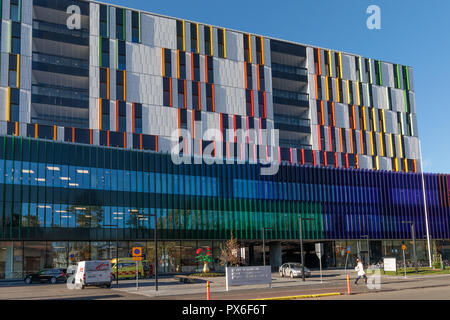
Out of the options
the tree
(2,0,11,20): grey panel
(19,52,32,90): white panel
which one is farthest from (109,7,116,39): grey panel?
Result: the tree

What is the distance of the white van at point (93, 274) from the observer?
34.8 metres

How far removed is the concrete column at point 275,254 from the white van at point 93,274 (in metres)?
36.3

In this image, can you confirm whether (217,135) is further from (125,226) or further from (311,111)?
(125,226)

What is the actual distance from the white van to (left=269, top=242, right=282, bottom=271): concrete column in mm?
36264

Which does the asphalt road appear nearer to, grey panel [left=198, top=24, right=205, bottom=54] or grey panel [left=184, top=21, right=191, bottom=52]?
grey panel [left=184, top=21, right=191, bottom=52]

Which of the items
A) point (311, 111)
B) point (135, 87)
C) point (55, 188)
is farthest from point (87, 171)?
point (311, 111)

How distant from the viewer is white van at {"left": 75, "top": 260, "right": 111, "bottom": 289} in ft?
114

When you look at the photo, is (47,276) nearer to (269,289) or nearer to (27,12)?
(269,289)

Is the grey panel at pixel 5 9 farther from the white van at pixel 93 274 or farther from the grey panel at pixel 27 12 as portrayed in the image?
the white van at pixel 93 274

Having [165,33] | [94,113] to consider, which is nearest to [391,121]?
[165,33]

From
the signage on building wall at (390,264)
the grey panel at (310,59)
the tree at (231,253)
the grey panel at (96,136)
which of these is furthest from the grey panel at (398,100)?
the signage on building wall at (390,264)

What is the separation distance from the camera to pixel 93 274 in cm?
3506

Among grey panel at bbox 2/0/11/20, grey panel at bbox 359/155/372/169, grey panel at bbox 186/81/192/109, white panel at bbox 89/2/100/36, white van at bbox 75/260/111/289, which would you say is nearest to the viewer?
white van at bbox 75/260/111/289

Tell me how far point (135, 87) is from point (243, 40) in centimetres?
2193
